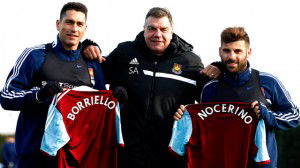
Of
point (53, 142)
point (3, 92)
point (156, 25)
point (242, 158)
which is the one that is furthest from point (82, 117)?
point (242, 158)

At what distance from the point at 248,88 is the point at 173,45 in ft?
3.49

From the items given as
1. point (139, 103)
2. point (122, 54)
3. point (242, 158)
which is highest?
point (122, 54)

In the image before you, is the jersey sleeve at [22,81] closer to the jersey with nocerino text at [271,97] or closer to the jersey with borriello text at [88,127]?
the jersey with borriello text at [88,127]

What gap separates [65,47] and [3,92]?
863 mm

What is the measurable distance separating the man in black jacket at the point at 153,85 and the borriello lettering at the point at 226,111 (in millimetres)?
403

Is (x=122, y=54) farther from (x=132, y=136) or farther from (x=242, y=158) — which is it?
(x=242, y=158)

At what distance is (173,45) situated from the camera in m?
7.22

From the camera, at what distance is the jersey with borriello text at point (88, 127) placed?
6.68 metres

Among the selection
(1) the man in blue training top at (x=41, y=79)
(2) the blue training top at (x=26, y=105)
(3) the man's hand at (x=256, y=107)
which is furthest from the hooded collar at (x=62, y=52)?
(3) the man's hand at (x=256, y=107)

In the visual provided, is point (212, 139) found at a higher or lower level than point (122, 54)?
lower

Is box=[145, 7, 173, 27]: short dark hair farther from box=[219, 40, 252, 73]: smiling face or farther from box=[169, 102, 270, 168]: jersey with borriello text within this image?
box=[169, 102, 270, 168]: jersey with borriello text

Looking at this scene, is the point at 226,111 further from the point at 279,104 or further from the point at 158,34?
the point at 158,34

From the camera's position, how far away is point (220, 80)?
6945 millimetres

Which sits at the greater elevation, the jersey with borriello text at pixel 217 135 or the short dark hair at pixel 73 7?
the short dark hair at pixel 73 7
